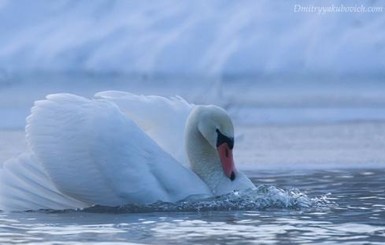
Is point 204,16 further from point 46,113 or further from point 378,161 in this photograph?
point 46,113

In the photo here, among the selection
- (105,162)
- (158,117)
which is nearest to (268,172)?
(158,117)

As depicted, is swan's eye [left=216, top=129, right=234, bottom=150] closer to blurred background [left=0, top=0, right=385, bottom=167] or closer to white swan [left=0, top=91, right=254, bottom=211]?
white swan [left=0, top=91, right=254, bottom=211]

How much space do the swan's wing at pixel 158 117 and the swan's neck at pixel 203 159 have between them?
19 centimetres

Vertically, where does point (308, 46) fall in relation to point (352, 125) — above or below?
above

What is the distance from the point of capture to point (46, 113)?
9.41 metres

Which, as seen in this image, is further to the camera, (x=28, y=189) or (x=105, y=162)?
(x=28, y=189)

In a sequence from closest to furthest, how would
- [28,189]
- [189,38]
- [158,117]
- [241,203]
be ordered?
[241,203]
[28,189]
[158,117]
[189,38]

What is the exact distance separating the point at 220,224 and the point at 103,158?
1145mm

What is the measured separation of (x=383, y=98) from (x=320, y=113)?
54.4 inches

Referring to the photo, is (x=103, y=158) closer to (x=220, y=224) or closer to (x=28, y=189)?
(x=28, y=189)

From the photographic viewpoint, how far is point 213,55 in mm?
19312

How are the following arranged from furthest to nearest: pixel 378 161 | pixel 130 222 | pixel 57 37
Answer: pixel 57 37 → pixel 378 161 → pixel 130 222

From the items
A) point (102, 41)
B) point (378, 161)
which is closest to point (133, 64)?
point (102, 41)

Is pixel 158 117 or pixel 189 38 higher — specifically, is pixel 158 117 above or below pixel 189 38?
below
